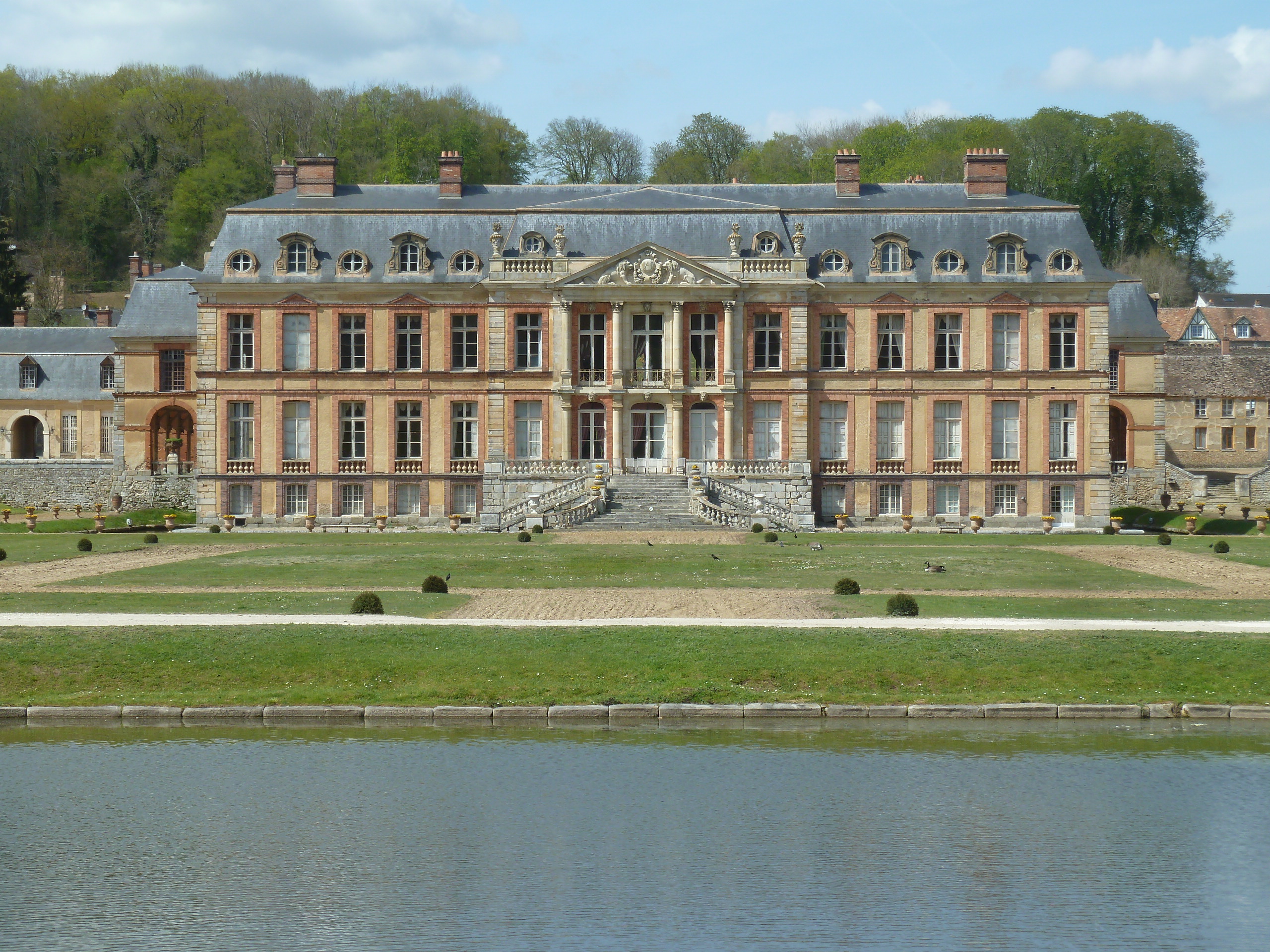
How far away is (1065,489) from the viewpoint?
208 ft

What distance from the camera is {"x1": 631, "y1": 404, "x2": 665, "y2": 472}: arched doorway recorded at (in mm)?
63125

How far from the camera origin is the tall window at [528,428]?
6356cm

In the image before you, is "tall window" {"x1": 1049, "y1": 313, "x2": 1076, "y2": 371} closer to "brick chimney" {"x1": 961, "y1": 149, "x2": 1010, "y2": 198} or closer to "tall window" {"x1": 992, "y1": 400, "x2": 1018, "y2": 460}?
"tall window" {"x1": 992, "y1": 400, "x2": 1018, "y2": 460}

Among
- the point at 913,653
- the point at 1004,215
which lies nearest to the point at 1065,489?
the point at 1004,215

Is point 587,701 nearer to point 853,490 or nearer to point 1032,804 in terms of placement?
point 1032,804

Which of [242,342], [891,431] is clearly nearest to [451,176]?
[242,342]

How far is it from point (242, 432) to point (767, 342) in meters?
22.3

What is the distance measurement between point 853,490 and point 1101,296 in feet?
42.4

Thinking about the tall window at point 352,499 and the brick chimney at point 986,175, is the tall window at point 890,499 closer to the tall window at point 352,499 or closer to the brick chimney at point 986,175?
the brick chimney at point 986,175

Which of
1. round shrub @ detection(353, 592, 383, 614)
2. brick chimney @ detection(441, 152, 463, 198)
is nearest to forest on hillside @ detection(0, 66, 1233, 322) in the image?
brick chimney @ detection(441, 152, 463, 198)

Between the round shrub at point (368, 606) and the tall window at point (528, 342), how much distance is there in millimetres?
34090

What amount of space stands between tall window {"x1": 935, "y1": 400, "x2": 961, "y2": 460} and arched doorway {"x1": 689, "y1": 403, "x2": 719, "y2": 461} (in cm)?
Result: 921

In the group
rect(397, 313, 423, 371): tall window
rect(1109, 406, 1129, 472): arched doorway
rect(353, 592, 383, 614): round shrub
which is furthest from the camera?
rect(1109, 406, 1129, 472): arched doorway

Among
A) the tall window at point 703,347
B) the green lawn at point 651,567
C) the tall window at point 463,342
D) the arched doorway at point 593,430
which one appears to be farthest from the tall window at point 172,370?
the green lawn at point 651,567
